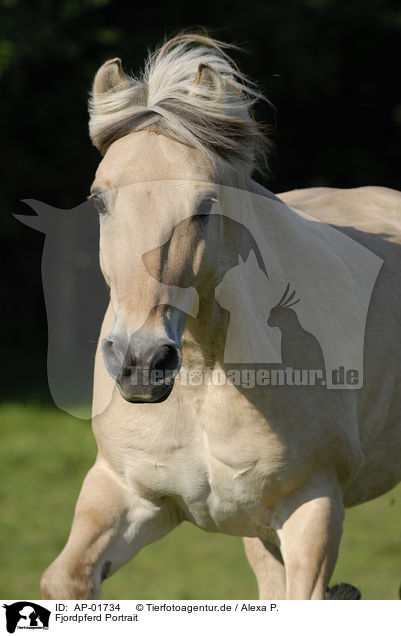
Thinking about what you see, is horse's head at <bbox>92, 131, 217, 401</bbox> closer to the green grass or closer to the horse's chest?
the horse's chest

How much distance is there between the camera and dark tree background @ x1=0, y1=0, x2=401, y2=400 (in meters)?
13.0

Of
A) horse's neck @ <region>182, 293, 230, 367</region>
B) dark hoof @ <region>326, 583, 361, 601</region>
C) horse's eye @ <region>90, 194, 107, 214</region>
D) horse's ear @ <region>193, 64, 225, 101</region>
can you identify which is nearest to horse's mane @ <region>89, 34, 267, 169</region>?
horse's ear @ <region>193, 64, 225, 101</region>

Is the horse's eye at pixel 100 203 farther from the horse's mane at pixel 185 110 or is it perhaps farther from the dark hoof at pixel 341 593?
the dark hoof at pixel 341 593

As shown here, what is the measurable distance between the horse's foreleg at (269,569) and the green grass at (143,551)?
1.66 metres

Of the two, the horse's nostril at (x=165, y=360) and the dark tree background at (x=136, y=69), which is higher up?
the dark tree background at (x=136, y=69)

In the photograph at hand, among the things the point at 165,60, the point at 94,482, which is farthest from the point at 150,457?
the point at 165,60

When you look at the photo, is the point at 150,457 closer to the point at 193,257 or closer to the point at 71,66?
the point at 193,257

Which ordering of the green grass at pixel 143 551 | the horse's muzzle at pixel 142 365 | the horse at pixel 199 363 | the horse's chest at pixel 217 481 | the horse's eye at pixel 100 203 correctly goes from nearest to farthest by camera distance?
the horse's muzzle at pixel 142 365 < the horse at pixel 199 363 < the horse's eye at pixel 100 203 < the horse's chest at pixel 217 481 < the green grass at pixel 143 551

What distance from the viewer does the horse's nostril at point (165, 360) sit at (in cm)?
266

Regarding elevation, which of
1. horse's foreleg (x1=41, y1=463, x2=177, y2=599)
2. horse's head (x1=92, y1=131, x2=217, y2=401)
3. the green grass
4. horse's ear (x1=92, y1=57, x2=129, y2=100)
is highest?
horse's ear (x1=92, y1=57, x2=129, y2=100)
